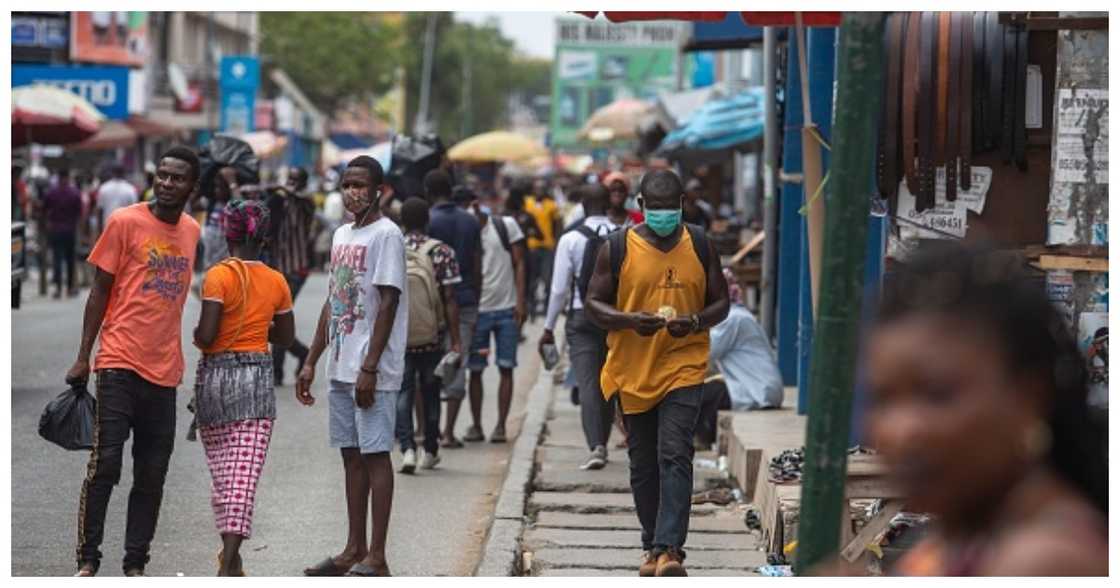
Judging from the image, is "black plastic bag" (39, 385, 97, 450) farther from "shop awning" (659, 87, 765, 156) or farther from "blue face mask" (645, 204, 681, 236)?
"shop awning" (659, 87, 765, 156)

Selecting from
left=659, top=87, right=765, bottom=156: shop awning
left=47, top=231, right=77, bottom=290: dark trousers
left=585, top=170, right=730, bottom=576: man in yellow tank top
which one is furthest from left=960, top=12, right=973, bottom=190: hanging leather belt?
left=47, top=231, right=77, bottom=290: dark trousers

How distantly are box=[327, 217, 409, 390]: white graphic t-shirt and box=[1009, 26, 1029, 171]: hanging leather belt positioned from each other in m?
2.48

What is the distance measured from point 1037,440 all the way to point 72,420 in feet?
18.5

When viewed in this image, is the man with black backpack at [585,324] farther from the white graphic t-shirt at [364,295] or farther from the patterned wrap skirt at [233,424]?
the patterned wrap skirt at [233,424]

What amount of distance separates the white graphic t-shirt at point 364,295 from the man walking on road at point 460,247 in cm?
406

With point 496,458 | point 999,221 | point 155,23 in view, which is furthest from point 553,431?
point 155,23

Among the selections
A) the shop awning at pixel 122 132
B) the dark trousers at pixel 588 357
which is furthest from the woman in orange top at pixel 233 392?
the shop awning at pixel 122 132

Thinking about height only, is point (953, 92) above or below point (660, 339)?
above

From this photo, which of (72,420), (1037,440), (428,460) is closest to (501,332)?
(428,460)

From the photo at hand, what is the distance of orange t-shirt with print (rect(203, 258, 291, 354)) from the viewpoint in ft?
23.9

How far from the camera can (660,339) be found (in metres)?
7.77

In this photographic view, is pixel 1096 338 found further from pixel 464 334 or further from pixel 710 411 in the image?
pixel 464 334

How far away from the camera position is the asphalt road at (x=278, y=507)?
27.3 ft
